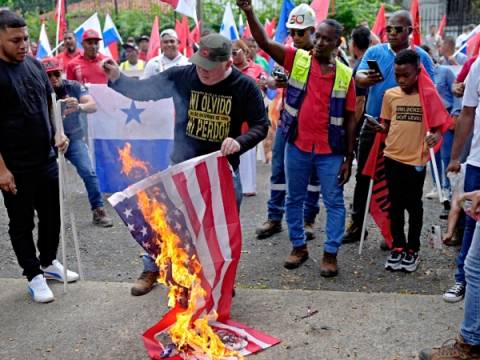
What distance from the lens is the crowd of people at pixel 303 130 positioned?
392cm

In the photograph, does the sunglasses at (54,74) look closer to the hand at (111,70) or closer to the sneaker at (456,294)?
the hand at (111,70)

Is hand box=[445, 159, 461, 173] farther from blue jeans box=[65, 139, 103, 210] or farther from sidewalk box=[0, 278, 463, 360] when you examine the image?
blue jeans box=[65, 139, 103, 210]

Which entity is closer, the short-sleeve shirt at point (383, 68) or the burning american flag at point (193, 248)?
the burning american flag at point (193, 248)

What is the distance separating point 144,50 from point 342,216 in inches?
454

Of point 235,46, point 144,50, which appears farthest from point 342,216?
point 144,50

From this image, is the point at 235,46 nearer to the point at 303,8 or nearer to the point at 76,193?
the point at 303,8

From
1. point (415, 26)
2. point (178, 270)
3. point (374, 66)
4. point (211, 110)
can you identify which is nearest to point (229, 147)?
point (211, 110)

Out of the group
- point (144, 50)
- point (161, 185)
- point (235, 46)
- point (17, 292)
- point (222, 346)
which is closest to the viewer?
point (222, 346)

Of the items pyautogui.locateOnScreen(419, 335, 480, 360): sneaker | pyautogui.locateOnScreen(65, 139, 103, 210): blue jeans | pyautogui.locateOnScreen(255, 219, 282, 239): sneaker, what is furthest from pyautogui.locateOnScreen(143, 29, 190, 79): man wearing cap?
pyautogui.locateOnScreen(419, 335, 480, 360): sneaker

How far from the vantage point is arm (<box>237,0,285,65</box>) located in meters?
4.11

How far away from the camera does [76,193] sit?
7988 mm

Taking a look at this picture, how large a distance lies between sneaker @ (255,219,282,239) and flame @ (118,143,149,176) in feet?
6.04

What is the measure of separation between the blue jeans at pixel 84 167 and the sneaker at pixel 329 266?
2.96 metres

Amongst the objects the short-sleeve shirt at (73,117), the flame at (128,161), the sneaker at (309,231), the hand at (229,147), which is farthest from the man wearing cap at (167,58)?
the hand at (229,147)
